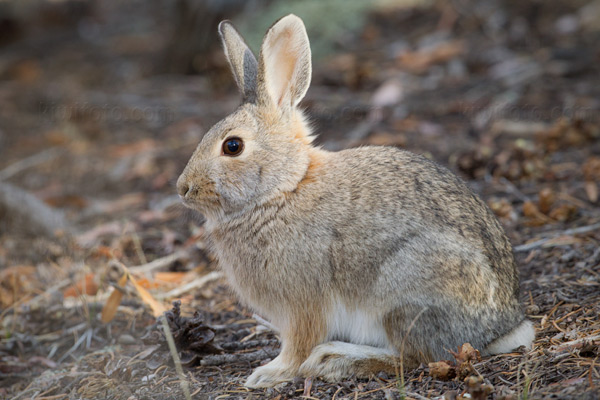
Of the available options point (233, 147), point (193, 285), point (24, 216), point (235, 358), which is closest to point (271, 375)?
point (235, 358)

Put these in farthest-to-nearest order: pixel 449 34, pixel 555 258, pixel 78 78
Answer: pixel 78 78, pixel 449 34, pixel 555 258

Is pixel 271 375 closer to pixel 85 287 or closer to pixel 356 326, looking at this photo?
pixel 356 326

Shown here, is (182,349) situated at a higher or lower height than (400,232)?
lower

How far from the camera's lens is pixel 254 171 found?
396cm

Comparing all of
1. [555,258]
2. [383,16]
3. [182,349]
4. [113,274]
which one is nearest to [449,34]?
[383,16]

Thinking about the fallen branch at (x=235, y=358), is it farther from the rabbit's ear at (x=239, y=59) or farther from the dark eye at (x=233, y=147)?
the rabbit's ear at (x=239, y=59)

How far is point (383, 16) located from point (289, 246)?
826 cm

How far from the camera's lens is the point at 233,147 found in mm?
4008

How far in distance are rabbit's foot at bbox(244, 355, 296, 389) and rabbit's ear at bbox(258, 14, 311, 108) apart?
64.9 inches

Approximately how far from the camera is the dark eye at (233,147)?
4004 mm

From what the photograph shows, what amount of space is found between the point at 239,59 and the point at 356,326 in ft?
6.25

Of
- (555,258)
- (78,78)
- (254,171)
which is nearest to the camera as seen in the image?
(254,171)

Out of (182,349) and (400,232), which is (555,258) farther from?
(182,349)

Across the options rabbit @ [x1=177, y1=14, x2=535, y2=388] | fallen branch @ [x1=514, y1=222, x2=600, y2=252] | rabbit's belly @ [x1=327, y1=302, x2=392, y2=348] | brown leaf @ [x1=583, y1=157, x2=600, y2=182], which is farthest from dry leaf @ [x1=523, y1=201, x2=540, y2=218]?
rabbit's belly @ [x1=327, y1=302, x2=392, y2=348]
